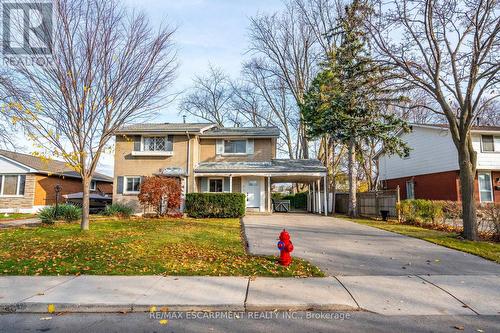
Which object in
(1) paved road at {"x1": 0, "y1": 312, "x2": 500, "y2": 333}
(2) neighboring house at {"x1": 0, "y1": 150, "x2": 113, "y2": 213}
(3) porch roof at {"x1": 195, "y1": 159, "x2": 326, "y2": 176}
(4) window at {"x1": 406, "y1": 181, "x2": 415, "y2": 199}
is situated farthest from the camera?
(4) window at {"x1": 406, "y1": 181, "x2": 415, "y2": 199}

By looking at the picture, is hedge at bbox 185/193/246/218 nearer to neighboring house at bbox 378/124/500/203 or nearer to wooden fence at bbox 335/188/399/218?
wooden fence at bbox 335/188/399/218

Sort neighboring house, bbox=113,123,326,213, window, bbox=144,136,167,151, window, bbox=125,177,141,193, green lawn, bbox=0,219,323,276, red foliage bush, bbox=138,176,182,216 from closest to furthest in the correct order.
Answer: green lawn, bbox=0,219,323,276, red foliage bush, bbox=138,176,182,216, neighboring house, bbox=113,123,326,213, window, bbox=125,177,141,193, window, bbox=144,136,167,151

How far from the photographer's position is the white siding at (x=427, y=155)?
21891mm

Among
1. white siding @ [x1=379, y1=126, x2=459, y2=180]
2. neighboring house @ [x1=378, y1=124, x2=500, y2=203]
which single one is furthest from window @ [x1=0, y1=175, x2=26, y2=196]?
neighboring house @ [x1=378, y1=124, x2=500, y2=203]

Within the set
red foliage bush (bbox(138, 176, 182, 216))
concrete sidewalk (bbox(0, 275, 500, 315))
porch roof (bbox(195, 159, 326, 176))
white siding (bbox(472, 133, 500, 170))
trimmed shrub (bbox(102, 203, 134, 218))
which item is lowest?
concrete sidewalk (bbox(0, 275, 500, 315))

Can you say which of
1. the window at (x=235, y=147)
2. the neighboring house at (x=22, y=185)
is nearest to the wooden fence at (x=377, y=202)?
the window at (x=235, y=147)

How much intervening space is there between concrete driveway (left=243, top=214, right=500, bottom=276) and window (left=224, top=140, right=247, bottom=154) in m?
10.8

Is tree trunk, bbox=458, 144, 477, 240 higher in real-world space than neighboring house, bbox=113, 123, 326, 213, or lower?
lower

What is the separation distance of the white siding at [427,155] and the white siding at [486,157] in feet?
5.90

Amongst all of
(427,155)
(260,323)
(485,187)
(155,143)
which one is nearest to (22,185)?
(155,143)

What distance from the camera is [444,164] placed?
22.3 meters

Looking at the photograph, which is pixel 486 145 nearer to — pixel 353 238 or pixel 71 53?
pixel 353 238

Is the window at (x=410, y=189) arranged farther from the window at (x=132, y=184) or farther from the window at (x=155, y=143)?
the window at (x=132, y=184)

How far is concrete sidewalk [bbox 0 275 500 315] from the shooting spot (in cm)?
485
